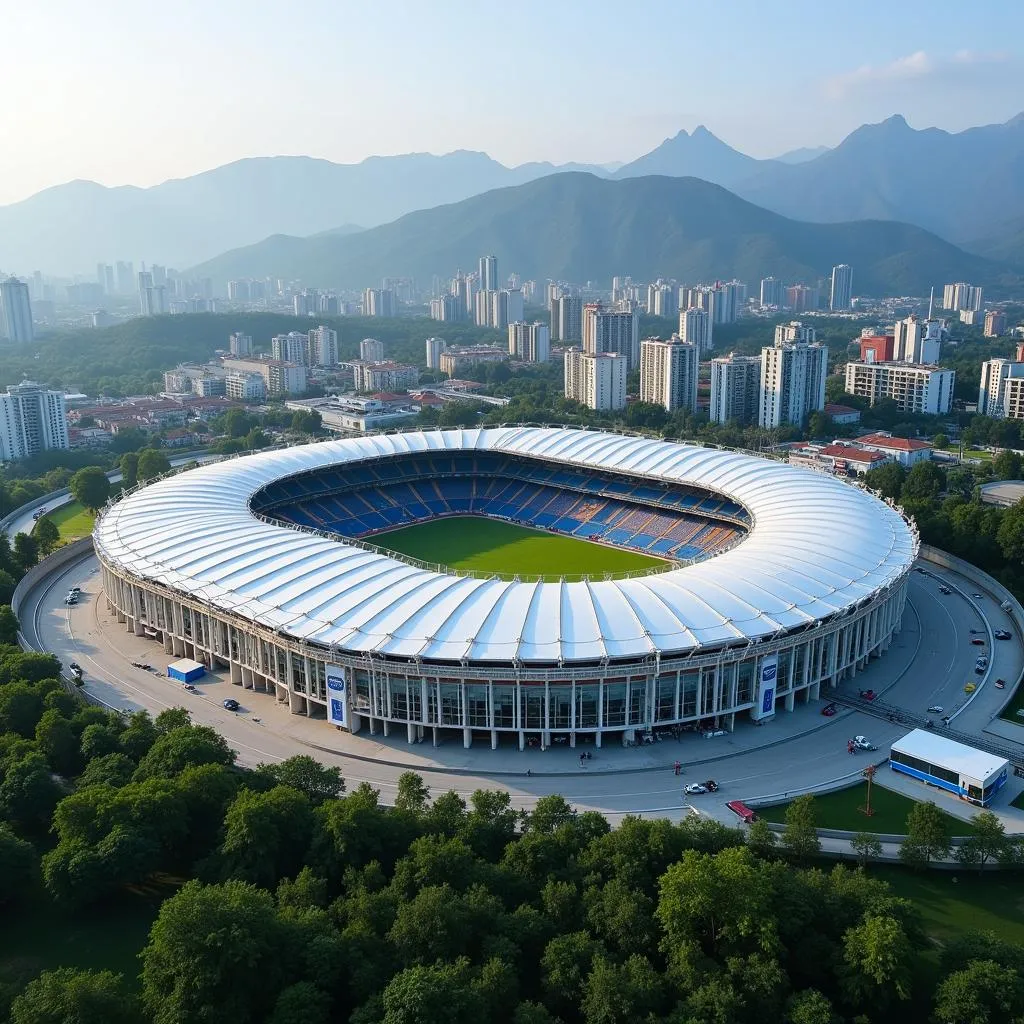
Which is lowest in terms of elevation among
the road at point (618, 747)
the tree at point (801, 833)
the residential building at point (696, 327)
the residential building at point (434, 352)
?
the road at point (618, 747)

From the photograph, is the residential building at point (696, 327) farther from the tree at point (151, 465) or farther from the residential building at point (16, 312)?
the residential building at point (16, 312)

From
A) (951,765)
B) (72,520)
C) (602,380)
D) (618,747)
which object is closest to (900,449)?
(602,380)

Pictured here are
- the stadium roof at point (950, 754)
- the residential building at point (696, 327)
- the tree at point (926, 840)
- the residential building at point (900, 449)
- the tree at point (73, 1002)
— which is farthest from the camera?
the residential building at point (696, 327)

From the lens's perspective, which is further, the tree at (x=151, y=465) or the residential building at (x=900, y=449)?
the residential building at (x=900, y=449)

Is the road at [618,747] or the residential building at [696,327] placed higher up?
the residential building at [696,327]

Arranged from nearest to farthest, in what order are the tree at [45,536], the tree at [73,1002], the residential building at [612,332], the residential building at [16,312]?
1. the tree at [73,1002]
2. the tree at [45,536]
3. the residential building at [612,332]
4. the residential building at [16,312]

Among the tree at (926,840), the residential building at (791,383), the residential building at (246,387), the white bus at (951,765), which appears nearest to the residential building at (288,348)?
the residential building at (246,387)

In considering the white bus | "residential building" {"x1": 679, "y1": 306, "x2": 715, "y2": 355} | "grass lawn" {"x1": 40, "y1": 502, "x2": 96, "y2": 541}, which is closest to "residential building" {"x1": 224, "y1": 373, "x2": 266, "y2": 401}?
"grass lawn" {"x1": 40, "y1": 502, "x2": 96, "y2": 541}
